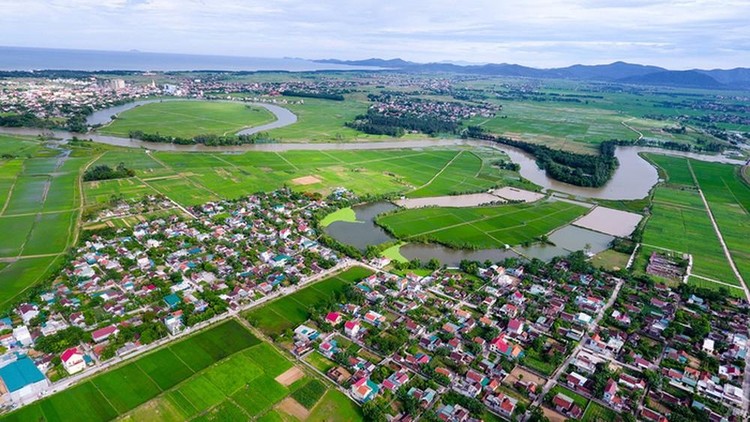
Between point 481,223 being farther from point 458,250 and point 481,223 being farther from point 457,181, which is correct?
point 457,181

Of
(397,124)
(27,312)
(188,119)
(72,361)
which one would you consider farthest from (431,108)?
(72,361)

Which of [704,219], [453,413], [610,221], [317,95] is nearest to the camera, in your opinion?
[453,413]

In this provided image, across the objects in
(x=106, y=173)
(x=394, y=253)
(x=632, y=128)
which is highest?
(x=632, y=128)

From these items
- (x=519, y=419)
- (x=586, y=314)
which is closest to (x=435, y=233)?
(x=586, y=314)

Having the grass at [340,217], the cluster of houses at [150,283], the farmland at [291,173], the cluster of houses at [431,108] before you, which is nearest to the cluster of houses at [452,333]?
the cluster of houses at [150,283]

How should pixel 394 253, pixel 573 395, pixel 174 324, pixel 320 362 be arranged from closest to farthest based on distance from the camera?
pixel 573 395 < pixel 320 362 < pixel 174 324 < pixel 394 253

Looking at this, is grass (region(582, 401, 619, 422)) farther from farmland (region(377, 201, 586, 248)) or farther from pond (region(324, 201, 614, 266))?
Result: farmland (region(377, 201, 586, 248))

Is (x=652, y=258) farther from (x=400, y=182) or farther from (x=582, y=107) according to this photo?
(x=582, y=107)

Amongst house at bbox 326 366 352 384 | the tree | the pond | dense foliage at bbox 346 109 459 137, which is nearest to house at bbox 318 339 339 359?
house at bbox 326 366 352 384
